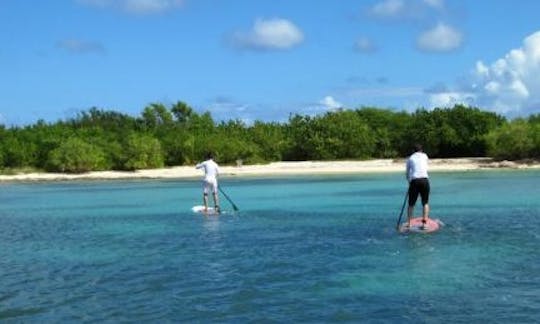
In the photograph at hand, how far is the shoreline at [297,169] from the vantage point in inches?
A: 2589

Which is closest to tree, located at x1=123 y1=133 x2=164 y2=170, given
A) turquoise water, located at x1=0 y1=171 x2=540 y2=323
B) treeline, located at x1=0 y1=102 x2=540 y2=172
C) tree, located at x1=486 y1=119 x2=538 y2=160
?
treeline, located at x1=0 y1=102 x2=540 y2=172

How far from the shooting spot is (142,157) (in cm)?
7569

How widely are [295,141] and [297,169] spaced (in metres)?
12.5

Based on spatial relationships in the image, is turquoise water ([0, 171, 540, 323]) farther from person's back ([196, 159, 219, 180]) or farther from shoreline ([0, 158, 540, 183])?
shoreline ([0, 158, 540, 183])

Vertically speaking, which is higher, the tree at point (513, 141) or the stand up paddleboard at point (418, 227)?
the tree at point (513, 141)

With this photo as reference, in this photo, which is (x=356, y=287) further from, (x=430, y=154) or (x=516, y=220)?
(x=430, y=154)

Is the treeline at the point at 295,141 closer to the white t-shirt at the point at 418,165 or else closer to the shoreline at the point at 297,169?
the shoreline at the point at 297,169

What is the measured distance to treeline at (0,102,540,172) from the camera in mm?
75125

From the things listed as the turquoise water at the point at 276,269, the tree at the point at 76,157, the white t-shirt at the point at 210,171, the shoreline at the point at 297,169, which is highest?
the tree at the point at 76,157

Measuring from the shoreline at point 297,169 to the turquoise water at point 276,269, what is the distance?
41.6m

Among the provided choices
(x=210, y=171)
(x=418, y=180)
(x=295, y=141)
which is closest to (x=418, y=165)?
(x=418, y=180)

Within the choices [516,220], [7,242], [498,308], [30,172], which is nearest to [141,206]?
[7,242]

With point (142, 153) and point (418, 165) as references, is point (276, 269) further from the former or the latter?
point (142, 153)

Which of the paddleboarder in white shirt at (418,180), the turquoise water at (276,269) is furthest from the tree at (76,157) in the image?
the paddleboarder in white shirt at (418,180)
